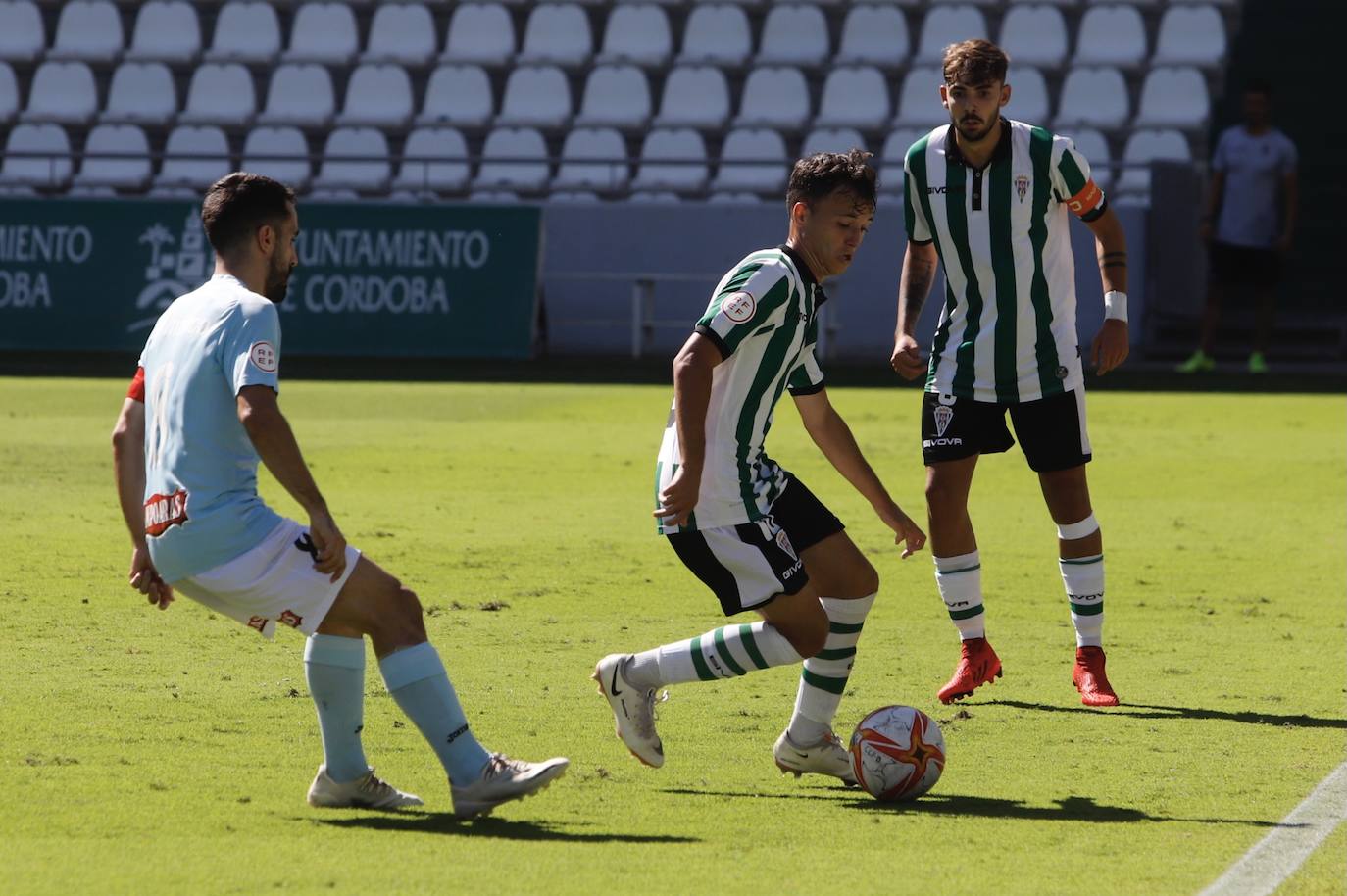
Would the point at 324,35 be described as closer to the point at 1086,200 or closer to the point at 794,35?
the point at 794,35

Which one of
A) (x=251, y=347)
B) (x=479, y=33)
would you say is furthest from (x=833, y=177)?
(x=479, y=33)

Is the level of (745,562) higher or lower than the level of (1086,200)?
lower

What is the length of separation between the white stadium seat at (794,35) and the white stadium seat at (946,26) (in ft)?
4.24

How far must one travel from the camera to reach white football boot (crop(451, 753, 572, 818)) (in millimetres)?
4613

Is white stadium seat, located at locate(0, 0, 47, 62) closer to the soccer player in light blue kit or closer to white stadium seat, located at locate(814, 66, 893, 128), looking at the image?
white stadium seat, located at locate(814, 66, 893, 128)

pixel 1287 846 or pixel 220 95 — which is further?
pixel 220 95

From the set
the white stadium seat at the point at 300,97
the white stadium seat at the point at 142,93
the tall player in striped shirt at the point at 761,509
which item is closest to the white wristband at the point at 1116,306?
the tall player in striped shirt at the point at 761,509

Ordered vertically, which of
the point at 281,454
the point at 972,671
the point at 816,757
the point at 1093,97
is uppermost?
the point at 1093,97

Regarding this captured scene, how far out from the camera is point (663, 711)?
20.0 feet

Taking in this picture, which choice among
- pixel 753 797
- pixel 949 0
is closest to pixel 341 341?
pixel 949 0

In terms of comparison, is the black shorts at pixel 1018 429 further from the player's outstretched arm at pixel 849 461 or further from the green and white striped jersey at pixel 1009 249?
A: the player's outstretched arm at pixel 849 461

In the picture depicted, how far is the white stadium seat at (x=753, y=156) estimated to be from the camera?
22.8 meters

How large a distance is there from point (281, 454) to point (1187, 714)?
3.20m

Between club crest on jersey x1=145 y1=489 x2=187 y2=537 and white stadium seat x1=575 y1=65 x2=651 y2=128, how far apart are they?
19808mm
